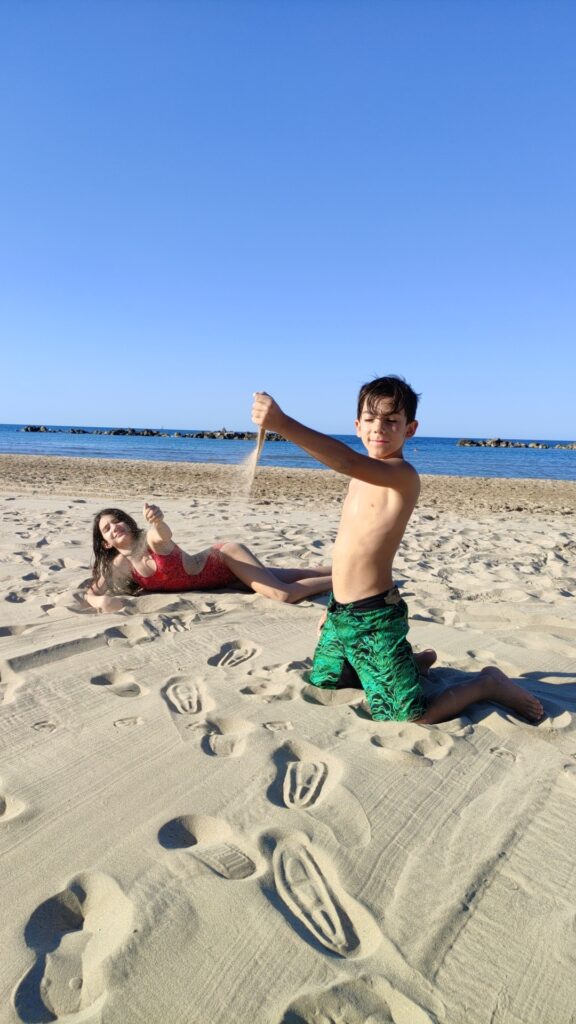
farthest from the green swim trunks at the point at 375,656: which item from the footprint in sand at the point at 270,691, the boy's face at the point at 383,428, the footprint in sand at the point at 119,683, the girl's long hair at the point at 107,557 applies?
the girl's long hair at the point at 107,557

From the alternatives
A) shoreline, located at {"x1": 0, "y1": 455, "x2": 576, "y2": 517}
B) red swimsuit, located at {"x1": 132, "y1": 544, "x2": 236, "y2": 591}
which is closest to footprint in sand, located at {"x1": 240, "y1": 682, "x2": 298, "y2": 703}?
red swimsuit, located at {"x1": 132, "y1": 544, "x2": 236, "y2": 591}

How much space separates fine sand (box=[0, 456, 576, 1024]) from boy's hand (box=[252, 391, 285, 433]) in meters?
0.37

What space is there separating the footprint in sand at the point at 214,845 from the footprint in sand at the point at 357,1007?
39 cm

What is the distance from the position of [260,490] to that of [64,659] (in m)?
Result: 10.3

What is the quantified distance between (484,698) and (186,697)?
1.30m

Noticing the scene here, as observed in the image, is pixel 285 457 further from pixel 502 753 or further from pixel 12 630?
pixel 502 753

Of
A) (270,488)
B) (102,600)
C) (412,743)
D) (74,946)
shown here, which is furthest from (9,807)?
(270,488)

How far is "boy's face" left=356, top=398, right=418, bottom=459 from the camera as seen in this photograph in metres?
2.81

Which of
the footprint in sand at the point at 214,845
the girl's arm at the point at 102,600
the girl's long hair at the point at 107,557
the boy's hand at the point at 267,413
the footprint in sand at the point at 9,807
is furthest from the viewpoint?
the girl's long hair at the point at 107,557

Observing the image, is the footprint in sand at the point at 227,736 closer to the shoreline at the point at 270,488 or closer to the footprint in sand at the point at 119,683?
the footprint in sand at the point at 119,683

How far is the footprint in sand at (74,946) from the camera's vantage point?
1420 millimetres

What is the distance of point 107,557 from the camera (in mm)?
4730

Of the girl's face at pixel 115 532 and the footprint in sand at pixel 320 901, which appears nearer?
the footprint in sand at pixel 320 901

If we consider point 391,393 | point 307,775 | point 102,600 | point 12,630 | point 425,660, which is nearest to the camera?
point 307,775
